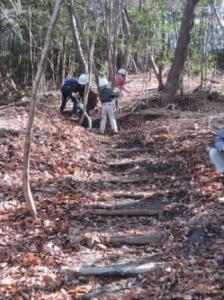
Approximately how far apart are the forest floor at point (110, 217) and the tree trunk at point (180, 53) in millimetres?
4507

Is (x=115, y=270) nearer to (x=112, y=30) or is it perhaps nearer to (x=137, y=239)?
(x=137, y=239)

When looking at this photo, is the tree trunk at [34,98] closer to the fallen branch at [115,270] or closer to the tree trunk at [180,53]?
the fallen branch at [115,270]

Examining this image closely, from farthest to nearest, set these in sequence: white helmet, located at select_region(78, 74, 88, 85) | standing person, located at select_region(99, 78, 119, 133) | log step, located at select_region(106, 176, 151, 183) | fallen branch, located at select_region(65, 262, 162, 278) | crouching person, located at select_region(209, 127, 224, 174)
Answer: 1. white helmet, located at select_region(78, 74, 88, 85)
2. standing person, located at select_region(99, 78, 119, 133)
3. log step, located at select_region(106, 176, 151, 183)
4. crouching person, located at select_region(209, 127, 224, 174)
5. fallen branch, located at select_region(65, 262, 162, 278)

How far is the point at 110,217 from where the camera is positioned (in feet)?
22.1

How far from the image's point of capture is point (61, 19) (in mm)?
20234

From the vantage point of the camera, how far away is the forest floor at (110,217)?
4941 mm

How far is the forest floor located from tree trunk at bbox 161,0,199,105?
451 cm

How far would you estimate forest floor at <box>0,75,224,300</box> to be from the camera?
4.94 meters

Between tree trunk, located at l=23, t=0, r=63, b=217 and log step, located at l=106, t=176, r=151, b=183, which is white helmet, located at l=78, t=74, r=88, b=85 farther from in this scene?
tree trunk, located at l=23, t=0, r=63, b=217

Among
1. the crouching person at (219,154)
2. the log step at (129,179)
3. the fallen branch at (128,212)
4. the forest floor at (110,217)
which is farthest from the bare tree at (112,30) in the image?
the crouching person at (219,154)

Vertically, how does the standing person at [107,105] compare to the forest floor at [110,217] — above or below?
above

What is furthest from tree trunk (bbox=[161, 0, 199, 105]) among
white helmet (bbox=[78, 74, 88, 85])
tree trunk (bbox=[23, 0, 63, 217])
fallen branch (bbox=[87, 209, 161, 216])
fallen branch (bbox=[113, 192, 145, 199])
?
tree trunk (bbox=[23, 0, 63, 217])

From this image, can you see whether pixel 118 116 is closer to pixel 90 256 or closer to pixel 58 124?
pixel 58 124

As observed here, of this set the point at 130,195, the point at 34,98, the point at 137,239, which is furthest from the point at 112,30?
the point at 137,239
